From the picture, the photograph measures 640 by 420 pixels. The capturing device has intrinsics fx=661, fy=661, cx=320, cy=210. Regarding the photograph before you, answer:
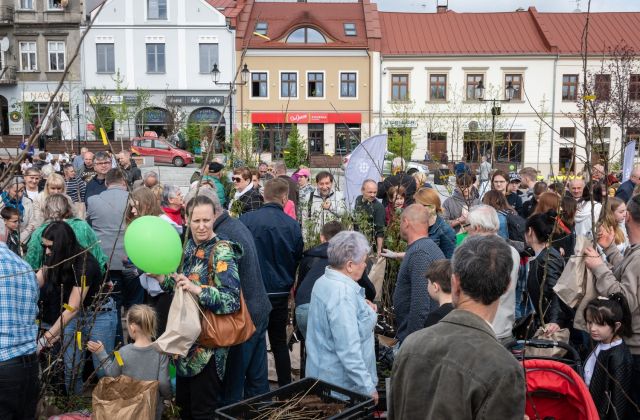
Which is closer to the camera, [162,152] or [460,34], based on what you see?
[162,152]

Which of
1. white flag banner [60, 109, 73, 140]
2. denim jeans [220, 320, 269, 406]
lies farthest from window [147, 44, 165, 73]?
denim jeans [220, 320, 269, 406]

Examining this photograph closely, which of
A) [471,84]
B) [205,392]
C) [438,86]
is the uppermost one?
[471,84]

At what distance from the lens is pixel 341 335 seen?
3.61m

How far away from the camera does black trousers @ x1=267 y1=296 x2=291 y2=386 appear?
17.1 ft

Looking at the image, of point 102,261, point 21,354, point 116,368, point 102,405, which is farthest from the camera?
point 102,261

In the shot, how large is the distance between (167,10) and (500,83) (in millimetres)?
19139

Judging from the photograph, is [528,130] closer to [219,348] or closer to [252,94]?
[252,94]

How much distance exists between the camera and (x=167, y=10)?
37.4 m

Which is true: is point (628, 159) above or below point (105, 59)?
below

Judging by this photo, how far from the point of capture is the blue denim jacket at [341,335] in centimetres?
360

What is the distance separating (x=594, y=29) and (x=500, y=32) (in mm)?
5509

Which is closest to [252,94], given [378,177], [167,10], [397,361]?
A: [167,10]

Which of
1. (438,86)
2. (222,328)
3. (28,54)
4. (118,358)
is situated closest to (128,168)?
(118,358)

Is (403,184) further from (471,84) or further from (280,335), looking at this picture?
(471,84)
